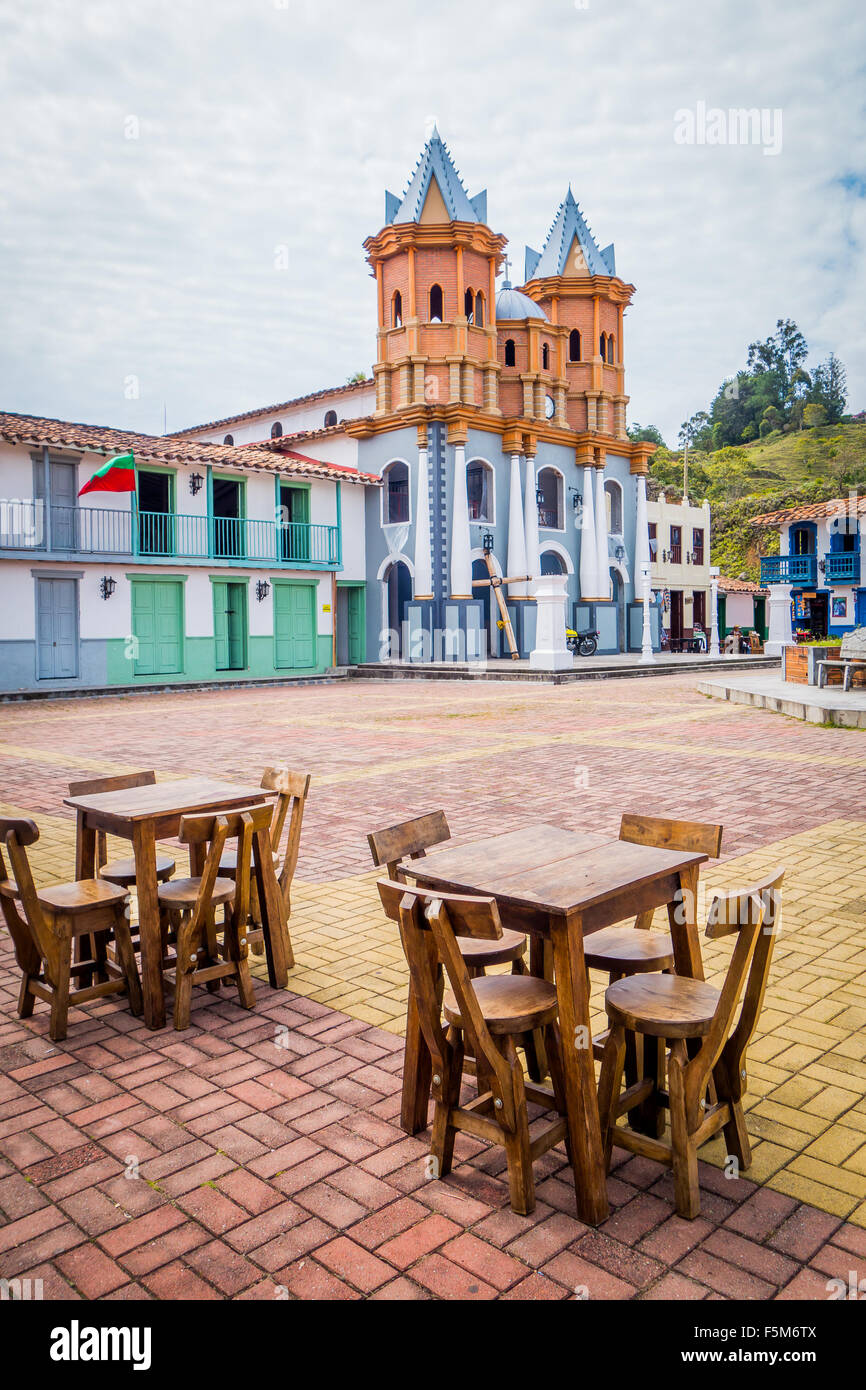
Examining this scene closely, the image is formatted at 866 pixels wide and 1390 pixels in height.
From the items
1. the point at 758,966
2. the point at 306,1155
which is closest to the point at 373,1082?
the point at 306,1155

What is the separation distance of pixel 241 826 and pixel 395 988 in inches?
40.3

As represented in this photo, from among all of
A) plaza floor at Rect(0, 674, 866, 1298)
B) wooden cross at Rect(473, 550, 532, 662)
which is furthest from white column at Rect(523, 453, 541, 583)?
plaza floor at Rect(0, 674, 866, 1298)

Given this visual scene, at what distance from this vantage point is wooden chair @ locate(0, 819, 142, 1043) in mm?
3734

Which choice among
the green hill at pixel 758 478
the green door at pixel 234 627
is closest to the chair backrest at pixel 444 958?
the green door at pixel 234 627

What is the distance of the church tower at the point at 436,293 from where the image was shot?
3008 cm

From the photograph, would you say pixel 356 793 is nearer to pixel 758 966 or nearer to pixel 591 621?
pixel 758 966

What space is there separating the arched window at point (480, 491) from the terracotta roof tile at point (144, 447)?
3273 mm

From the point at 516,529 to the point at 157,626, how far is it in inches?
499

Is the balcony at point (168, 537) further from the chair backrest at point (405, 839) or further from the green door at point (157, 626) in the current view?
the chair backrest at point (405, 839)

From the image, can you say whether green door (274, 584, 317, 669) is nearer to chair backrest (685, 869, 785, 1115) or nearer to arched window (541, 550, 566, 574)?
arched window (541, 550, 566, 574)

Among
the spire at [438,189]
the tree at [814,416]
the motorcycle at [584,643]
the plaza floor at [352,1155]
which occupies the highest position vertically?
the tree at [814,416]

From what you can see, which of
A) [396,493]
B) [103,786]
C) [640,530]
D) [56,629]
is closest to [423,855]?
[103,786]

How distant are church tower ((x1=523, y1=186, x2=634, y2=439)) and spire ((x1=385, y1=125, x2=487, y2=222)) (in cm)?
505

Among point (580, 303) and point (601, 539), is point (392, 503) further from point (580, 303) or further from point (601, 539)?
point (580, 303)
